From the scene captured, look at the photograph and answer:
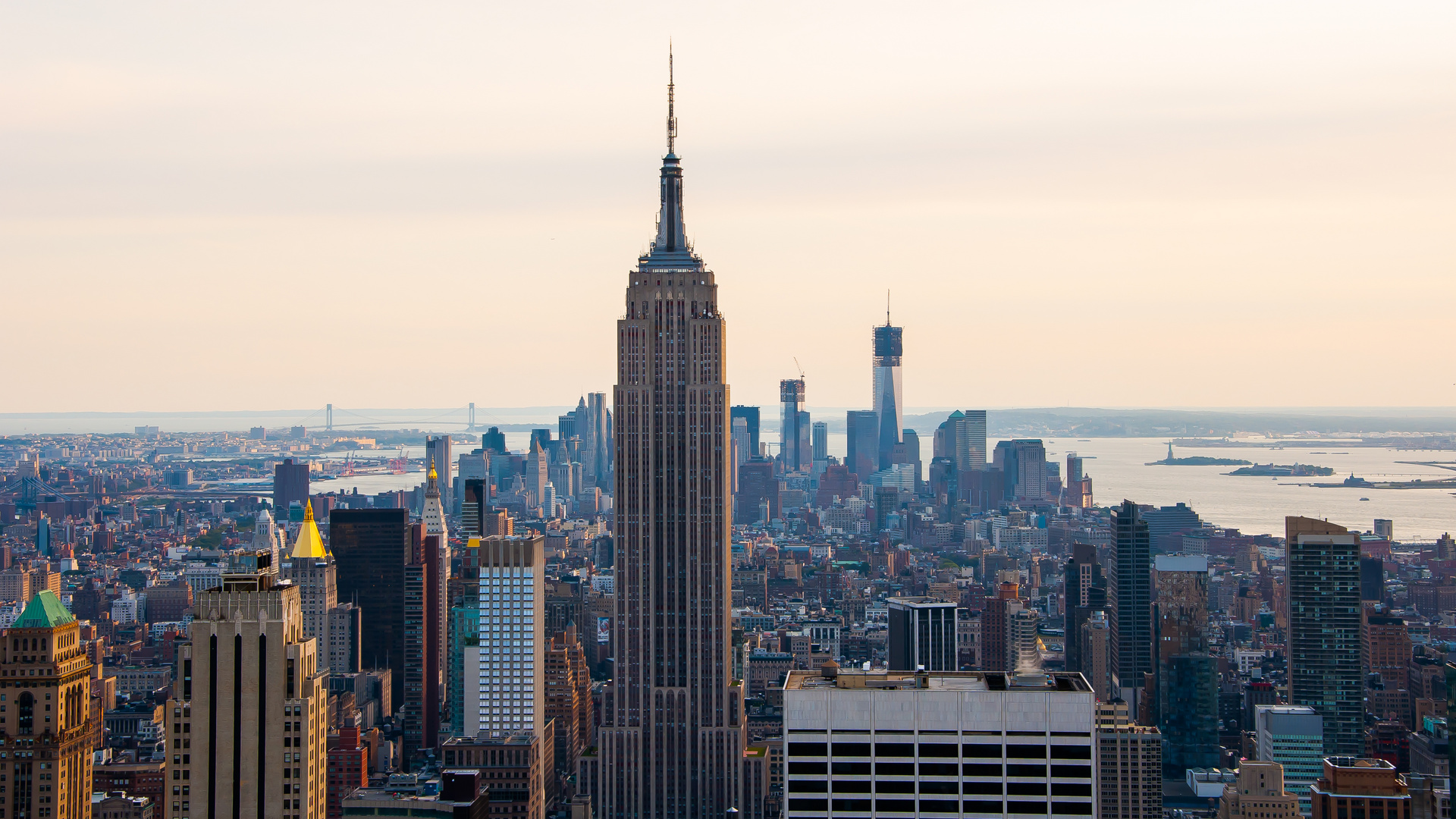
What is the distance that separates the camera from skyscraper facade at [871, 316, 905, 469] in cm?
19012

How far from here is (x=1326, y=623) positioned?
2869 inches

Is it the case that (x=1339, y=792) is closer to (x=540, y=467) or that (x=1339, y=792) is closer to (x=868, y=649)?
(x=868, y=649)

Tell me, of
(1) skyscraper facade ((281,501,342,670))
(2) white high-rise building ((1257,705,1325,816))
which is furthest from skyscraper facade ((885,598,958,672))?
(1) skyscraper facade ((281,501,342,670))

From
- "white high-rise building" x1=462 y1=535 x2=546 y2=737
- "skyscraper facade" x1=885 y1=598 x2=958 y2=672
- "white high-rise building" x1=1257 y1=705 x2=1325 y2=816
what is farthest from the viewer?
"skyscraper facade" x1=885 y1=598 x2=958 y2=672

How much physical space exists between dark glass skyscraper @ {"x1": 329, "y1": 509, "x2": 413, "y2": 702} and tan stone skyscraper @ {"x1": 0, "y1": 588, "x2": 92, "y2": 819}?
4080 cm

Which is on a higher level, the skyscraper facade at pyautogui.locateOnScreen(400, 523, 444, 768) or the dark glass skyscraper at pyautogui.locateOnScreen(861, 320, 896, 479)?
the dark glass skyscraper at pyautogui.locateOnScreen(861, 320, 896, 479)

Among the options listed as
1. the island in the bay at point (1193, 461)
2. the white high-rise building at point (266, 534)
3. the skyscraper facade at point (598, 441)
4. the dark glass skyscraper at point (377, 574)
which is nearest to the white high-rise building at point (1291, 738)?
the dark glass skyscraper at point (377, 574)

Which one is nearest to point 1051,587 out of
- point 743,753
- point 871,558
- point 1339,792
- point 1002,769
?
point 871,558

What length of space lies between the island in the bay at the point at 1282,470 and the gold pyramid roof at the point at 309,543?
220 ft

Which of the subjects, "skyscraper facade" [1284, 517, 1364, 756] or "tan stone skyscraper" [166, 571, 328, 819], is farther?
"skyscraper facade" [1284, 517, 1364, 756]

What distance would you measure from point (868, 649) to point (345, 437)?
374 feet

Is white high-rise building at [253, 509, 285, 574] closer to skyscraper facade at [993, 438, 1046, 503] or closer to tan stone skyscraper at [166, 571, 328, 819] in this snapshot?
tan stone skyscraper at [166, 571, 328, 819]

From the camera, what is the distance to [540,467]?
162250 mm

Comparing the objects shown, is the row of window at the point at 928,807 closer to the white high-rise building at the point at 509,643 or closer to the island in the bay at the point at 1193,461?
the white high-rise building at the point at 509,643
